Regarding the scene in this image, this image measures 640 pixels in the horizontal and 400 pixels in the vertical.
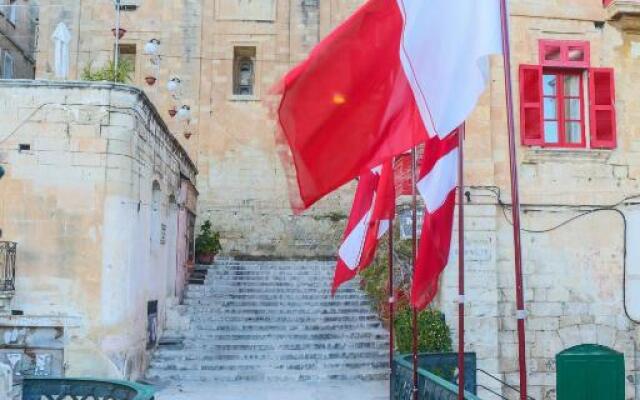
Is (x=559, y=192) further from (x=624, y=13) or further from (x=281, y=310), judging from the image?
(x=281, y=310)

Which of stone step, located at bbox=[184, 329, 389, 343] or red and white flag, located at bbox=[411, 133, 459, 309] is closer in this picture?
red and white flag, located at bbox=[411, 133, 459, 309]

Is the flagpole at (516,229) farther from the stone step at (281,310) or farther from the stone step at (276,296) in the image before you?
the stone step at (276,296)

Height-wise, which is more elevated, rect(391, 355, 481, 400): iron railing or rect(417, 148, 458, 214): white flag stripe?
rect(417, 148, 458, 214): white flag stripe

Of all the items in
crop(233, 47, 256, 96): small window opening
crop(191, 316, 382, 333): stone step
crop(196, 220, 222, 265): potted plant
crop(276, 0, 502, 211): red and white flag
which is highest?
crop(233, 47, 256, 96): small window opening

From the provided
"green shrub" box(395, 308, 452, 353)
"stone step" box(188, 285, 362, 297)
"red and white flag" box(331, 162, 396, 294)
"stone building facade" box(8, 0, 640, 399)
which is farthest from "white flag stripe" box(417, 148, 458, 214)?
"stone step" box(188, 285, 362, 297)

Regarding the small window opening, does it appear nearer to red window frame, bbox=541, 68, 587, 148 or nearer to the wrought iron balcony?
red window frame, bbox=541, 68, 587, 148

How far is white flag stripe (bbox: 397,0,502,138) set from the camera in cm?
393

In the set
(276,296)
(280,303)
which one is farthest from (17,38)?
(280,303)

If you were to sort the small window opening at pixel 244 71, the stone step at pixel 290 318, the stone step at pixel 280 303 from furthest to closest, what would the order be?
the small window opening at pixel 244 71 < the stone step at pixel 280 303 < the stone step at pixel 290 318

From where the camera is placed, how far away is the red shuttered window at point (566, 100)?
11016 mm

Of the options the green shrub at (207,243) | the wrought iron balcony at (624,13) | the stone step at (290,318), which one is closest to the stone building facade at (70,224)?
the stone step at (290,318)

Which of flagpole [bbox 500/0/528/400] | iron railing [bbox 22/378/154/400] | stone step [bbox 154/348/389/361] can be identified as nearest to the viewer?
flagpole [bbox 500/0/528/400]

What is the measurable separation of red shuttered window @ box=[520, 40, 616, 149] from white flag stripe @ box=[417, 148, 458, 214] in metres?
6.18

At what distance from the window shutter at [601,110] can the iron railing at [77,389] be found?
8401 millimetres
